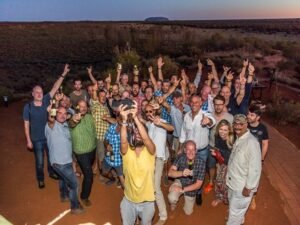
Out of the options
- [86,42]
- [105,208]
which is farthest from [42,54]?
[105,208]

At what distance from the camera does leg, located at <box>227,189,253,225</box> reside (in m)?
4.93

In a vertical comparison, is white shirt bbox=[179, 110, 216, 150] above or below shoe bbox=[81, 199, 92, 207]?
above

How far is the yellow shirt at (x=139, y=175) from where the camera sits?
4.21 metres

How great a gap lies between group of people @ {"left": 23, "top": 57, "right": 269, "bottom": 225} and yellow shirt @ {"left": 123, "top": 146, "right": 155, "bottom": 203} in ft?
0.04

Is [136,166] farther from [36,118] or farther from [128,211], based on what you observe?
[36,118]

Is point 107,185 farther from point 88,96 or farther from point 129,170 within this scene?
point 129,170

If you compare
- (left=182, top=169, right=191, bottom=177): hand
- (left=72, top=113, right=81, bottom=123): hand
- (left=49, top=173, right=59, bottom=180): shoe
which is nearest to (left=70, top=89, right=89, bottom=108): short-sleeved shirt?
(left=49, top=173, right=59, bottom=180): shoe

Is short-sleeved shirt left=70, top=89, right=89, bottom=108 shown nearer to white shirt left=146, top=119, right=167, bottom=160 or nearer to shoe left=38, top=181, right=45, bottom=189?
shoe left=38, top=181, right=45, bottom=189

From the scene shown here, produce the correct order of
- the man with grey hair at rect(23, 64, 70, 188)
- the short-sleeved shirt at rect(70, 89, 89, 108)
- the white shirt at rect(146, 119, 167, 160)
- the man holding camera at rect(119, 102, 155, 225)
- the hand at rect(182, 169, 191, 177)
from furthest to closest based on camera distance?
the short-sleeved shirt at rect(70, 89, 89, 108), the man with grey hair at rect(23, 64, 70, 188), the white shirt at rect(146, 119, 167, 160), the hand at rect(182, 169, 191, 177), the man holding camera at rect(119, 102, 155, 225)

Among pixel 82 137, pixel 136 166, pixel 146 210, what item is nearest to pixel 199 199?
pixel 146 210

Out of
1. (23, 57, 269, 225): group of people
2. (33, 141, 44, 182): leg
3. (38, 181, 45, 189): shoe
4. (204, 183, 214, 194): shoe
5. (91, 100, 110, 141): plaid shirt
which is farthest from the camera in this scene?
(38, 181, 45, 189): shoe

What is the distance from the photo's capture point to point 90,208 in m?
6.09

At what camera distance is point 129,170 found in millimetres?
4277

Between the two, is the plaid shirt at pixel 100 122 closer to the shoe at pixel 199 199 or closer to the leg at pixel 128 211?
the shoe at pixel 199 199
